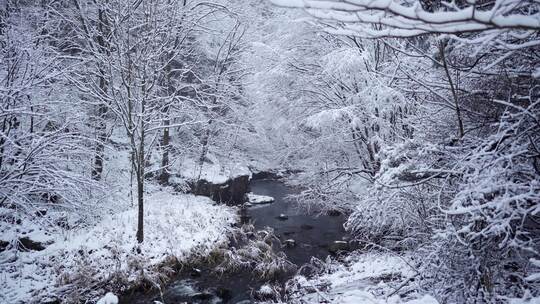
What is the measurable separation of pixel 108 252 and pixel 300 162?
25.0ft

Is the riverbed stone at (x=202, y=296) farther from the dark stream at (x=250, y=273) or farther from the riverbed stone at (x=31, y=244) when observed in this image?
the riverbed stone at (x=31, y=244)

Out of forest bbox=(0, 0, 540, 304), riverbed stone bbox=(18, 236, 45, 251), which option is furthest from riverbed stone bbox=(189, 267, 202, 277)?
riverbed stone bbox=(18, 236, 45, 251)

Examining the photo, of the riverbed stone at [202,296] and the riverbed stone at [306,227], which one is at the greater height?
the riverbed stone at [202,296]

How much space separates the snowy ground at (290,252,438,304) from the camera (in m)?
5.38

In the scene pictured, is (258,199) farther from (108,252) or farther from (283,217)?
(108,252)

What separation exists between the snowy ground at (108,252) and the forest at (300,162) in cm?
5

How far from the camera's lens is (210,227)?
10.2m

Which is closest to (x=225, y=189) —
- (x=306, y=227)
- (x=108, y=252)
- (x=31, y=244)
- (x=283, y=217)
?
(x=283, y=217)

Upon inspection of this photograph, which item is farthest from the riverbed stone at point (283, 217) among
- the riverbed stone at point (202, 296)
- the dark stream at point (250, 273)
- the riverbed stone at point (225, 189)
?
the riverbed stone at point (202, 296)

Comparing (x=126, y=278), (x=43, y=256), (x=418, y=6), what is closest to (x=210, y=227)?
(x=126, y=278)

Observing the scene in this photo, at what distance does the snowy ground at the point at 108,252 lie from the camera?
655 cm

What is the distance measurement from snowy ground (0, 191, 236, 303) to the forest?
48 mm

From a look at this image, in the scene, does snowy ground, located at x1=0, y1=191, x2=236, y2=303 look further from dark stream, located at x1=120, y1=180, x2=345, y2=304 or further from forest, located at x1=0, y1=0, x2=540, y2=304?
dark stream, located at x1=120, y1=180, x2=345, y2=304

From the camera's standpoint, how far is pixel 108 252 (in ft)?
25.4
